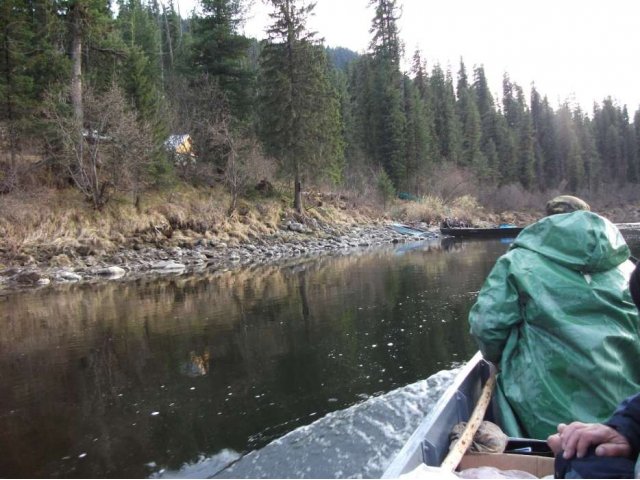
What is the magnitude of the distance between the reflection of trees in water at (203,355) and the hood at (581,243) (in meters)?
3.20

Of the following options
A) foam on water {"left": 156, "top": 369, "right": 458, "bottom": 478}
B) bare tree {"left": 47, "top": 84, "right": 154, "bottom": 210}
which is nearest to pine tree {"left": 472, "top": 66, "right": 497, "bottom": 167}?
bare tree {"left": 47, "top": 84, "right": 154, "bottom": 210}

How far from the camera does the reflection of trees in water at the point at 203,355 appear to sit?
4969mm

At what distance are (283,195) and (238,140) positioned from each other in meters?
5.27

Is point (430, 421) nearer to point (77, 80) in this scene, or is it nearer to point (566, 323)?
point (566, 323)

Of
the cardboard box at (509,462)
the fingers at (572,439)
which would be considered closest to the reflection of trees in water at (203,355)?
the cardboard box at (509,462)

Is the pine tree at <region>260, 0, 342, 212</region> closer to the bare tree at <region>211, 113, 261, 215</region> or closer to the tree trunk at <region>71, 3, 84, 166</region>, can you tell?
the bare tree at <region>211, 113, 261, 215</region>

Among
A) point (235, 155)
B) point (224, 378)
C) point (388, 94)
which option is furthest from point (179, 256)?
point (388, 94)

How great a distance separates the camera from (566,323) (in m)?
2.86

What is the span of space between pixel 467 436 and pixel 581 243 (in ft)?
4.37

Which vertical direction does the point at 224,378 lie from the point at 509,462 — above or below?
below

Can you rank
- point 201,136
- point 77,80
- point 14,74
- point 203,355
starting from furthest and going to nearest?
point 201,136, point 77,80, point 14,74, point 203,355

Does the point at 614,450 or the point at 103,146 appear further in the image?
the point at 103,146

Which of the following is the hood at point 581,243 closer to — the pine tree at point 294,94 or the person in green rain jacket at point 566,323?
the person in green rain jacket at point 566,323

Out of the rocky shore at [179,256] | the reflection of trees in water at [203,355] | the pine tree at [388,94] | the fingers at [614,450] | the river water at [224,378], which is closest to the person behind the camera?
the fingers at [614,450]
